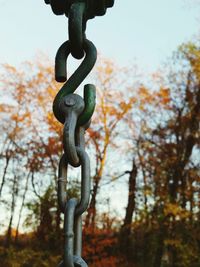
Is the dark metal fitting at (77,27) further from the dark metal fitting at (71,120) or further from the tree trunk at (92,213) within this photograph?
the tree trunk at (92,213)

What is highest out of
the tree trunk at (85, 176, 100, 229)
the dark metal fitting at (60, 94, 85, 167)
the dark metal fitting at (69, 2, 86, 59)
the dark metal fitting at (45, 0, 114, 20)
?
the tree trunk at (85, 176, 100, 229)

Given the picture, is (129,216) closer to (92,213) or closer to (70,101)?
(92,213)

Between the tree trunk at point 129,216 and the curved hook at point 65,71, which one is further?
the tree trunk at point 129,216

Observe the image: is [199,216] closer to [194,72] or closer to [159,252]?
[159,252]

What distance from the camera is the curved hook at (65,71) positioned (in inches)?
35.1

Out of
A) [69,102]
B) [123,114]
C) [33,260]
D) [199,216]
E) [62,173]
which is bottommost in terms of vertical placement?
[62,173]

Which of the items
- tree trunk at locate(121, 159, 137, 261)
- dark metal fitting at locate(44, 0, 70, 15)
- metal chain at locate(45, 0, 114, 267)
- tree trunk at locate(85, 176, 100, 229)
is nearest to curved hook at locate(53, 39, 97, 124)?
metal chain at locate(45, 0, 114, 267)

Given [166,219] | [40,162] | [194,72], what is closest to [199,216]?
[166,219]

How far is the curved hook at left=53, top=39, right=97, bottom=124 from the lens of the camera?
891 mm

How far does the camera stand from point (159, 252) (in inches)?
629

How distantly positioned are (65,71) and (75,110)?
0.13 meters

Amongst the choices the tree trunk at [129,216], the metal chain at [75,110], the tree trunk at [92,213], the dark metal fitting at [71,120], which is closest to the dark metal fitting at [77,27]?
the metal chain at [75,110]

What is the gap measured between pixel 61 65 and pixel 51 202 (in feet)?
63.2

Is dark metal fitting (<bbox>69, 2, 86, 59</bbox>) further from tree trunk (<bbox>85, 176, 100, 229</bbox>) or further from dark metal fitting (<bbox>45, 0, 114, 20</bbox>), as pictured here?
tree trunk (<bbox>85, 176, 100, 229</bbox>)
